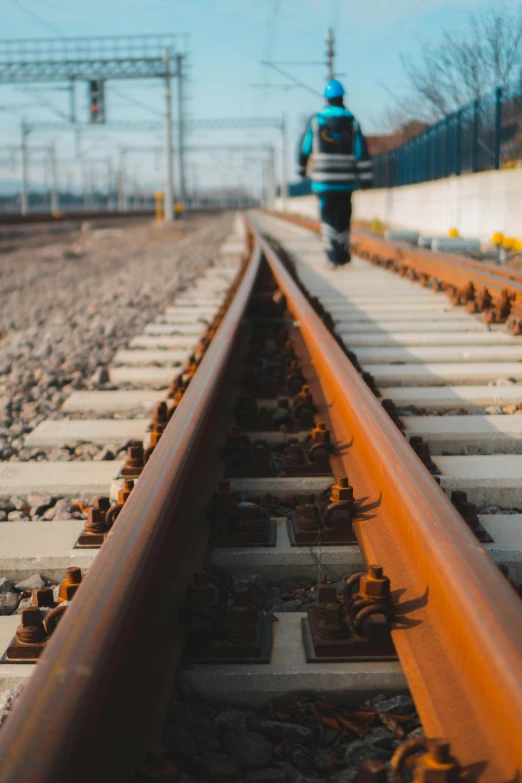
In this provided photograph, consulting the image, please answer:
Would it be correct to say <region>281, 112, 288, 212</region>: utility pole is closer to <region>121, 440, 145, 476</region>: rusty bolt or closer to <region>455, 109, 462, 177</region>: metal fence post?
<region>455, 109, 462, 177</region>: metal fence post

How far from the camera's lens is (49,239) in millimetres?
30891

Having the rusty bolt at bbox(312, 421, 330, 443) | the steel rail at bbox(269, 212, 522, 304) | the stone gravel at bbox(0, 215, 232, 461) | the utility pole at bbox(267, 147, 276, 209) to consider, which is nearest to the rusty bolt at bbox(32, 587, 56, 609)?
the rusty bolt at bbox(312, 421, 330, 443)

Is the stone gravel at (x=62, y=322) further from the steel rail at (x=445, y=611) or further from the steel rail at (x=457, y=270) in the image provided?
the steel rail at (x=457, y=270)

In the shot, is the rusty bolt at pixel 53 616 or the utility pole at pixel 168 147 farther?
the utility pole at pixel 168 147

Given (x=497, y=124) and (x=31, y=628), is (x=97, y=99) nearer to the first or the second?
(x=497, y=124)

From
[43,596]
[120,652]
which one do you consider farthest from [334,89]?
[120,652]

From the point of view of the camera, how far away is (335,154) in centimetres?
927

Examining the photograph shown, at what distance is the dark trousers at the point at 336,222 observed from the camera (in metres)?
9.70

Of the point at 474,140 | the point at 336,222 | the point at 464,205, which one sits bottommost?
the point at 336,222

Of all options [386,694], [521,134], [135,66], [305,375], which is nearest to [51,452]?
[305,375]

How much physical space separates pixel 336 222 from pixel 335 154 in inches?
35.6

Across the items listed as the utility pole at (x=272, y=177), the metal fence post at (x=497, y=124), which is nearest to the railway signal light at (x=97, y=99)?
the metal fence post at (x=497, y=124)

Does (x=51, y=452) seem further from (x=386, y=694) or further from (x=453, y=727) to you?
(x=453, y=727)

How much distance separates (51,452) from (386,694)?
94.6 inches
